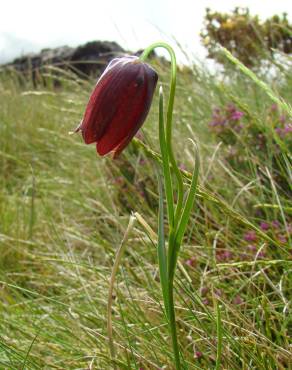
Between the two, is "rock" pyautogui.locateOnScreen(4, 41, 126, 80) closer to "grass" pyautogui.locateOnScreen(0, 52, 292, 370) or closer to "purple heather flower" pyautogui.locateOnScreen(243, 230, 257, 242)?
"grass" pyautogui.locateOnScreen(0, 52, 292, 370)

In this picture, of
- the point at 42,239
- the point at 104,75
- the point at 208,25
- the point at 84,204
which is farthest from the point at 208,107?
the point at 208,25

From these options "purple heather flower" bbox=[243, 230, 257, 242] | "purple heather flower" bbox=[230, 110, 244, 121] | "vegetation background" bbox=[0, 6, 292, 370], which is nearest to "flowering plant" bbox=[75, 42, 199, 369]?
"vegetation background" bbox=[0, 6, 292, 370]

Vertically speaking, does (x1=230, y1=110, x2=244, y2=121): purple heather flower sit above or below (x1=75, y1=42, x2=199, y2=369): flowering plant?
below

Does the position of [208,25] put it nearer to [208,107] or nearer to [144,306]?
[208,107]

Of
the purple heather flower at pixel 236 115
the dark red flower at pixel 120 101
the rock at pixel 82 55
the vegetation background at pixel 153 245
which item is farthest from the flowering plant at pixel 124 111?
the rock at pixel 82 55

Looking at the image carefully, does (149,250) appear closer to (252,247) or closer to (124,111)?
(252,247)

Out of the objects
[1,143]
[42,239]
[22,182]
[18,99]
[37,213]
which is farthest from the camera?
[18,99]
